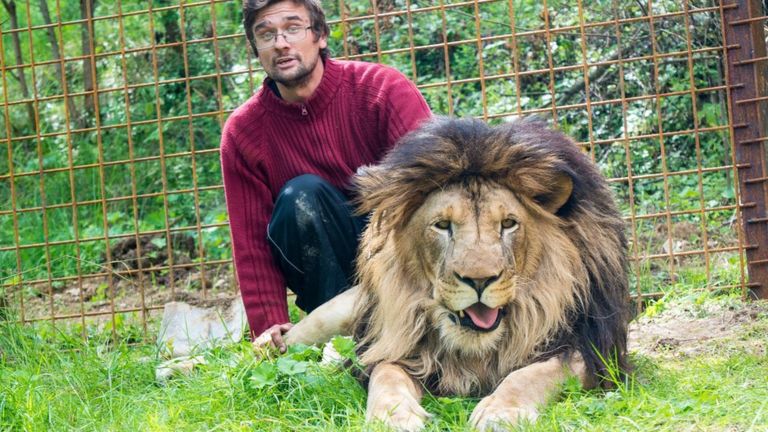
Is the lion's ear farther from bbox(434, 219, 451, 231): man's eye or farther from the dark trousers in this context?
the dark trousers

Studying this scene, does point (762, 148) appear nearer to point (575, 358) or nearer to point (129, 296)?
point (575, 358)

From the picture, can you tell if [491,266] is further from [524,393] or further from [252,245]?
[252,245]

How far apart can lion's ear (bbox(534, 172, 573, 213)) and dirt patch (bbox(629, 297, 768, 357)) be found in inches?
39.9

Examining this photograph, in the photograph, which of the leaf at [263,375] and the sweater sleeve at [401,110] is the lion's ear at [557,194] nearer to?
the sweater sleeve at [401,110]

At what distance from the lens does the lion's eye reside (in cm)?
343

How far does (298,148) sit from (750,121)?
2151mm

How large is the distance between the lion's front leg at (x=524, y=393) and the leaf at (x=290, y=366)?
0.72 m

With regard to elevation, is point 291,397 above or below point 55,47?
below

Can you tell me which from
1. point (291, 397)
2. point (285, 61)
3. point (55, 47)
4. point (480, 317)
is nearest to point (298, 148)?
point (285, 61)

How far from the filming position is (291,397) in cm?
367

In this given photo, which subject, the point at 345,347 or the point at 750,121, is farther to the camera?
the point at 750,121

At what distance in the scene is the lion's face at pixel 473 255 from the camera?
328 centimetres

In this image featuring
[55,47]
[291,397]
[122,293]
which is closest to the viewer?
[291,397]

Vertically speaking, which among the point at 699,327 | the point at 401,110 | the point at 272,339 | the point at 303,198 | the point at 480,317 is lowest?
the point at 699,327
